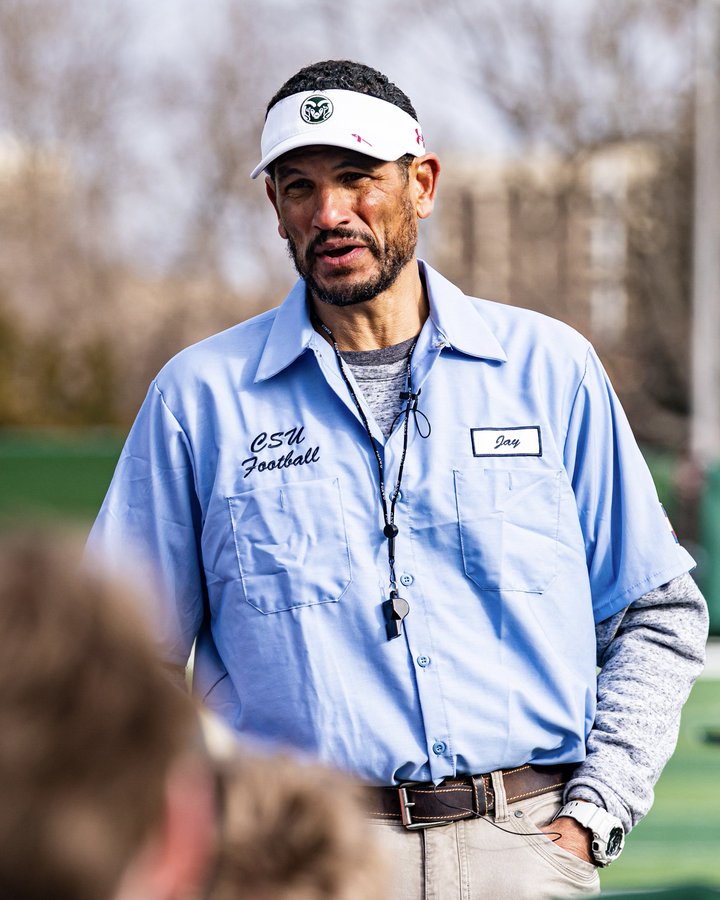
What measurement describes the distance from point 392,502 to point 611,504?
0.49 meters

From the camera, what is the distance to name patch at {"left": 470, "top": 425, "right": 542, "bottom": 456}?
2668mm

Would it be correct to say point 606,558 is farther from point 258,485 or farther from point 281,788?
point 281,788

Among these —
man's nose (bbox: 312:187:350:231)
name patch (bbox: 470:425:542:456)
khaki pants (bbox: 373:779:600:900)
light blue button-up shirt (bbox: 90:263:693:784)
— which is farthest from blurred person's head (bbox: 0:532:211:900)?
man's nose (bbox: 312:187:350:231)

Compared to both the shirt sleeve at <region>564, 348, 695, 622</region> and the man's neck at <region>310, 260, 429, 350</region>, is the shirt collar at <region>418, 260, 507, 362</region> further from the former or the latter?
the shirt sleeve at <region>564, 348, 695, 622</region>

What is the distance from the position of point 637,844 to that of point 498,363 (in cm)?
326

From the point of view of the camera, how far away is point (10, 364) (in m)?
24.4

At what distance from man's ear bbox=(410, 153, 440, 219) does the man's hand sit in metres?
1.28

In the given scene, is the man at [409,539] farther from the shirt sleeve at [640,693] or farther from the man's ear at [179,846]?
the man's ear at [179,846]

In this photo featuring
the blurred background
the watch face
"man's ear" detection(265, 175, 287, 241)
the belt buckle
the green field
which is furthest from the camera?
the blurred background

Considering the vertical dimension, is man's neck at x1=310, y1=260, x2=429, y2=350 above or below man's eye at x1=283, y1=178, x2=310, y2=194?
below

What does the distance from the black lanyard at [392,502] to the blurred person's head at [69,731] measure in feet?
5.41

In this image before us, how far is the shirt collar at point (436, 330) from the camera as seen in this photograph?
275 centimetres

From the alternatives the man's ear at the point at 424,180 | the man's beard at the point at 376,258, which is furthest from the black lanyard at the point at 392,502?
the man's ear at the point at 424,180

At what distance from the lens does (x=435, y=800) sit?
2.50m
